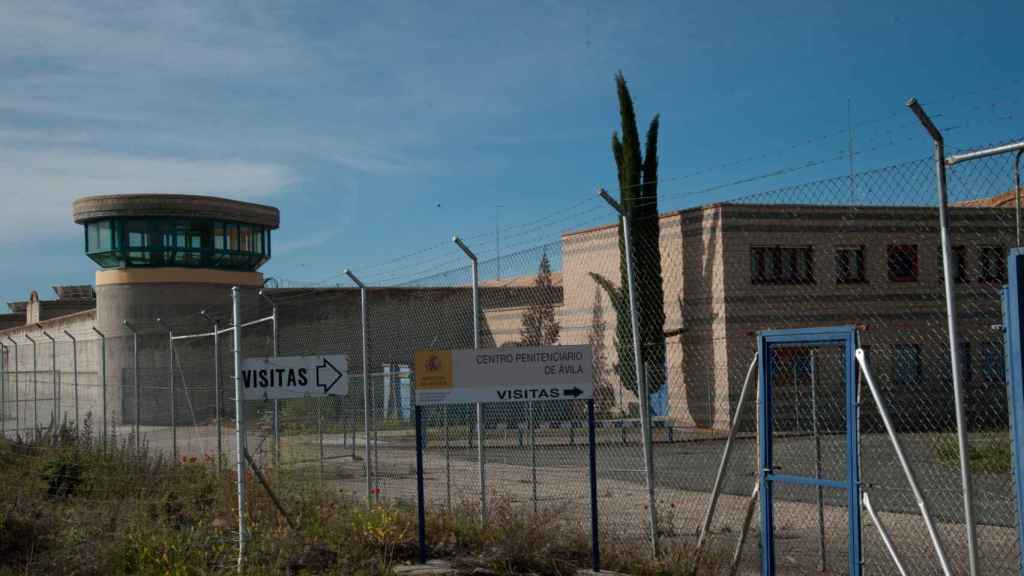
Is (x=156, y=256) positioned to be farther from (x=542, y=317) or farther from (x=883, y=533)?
(x=883, y=533)

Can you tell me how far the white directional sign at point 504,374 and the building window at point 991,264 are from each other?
3.19 m

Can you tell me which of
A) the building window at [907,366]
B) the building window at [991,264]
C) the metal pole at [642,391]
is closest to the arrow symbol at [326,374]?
the metal pole at [642,391]

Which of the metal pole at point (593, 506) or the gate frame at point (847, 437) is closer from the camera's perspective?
the gate frame at point (847, 437)

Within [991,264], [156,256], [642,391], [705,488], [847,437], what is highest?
[156,256]

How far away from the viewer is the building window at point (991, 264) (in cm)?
797

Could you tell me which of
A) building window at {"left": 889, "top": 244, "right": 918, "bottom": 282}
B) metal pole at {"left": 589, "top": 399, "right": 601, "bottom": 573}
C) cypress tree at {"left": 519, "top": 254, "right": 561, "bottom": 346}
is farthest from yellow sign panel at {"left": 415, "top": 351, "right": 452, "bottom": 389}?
building window at {"left": 889, "top": 244, "right": 918, "bottom": 282}

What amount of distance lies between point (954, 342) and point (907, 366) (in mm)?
6238

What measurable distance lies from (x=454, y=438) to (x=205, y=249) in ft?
56.3

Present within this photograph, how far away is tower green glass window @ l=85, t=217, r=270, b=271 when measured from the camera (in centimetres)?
3503

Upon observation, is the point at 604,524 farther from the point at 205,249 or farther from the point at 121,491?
the point at 205,249

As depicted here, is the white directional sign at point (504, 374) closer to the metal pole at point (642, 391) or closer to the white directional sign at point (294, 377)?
the metal pole at point (642, 391)

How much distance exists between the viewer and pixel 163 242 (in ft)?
115

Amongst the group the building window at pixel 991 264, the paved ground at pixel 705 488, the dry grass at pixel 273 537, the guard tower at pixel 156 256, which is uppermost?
the guard tower at pixel 156 256

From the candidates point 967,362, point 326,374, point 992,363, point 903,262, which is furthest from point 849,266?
point 326,374
